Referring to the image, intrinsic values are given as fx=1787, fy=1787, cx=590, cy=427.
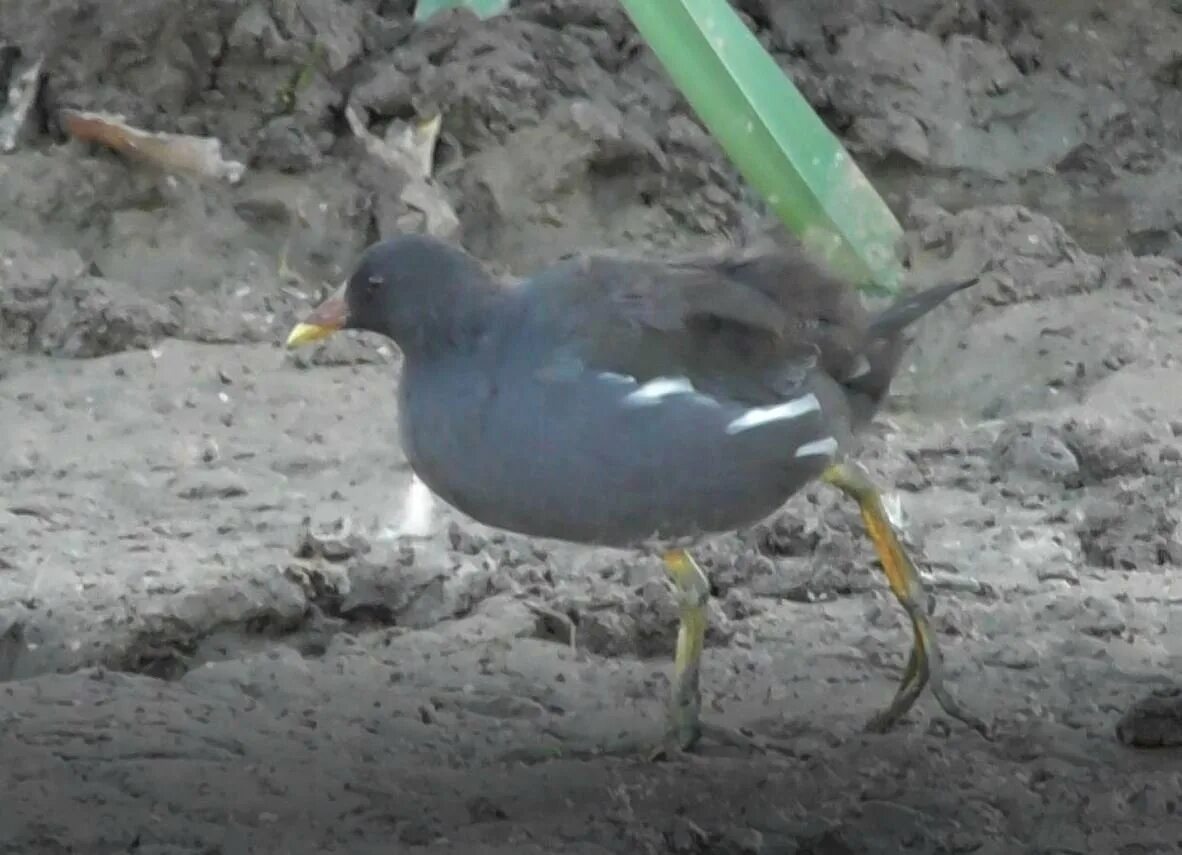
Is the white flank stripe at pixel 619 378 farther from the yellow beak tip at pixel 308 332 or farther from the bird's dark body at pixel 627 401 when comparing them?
the yellow beak tip at pixel 308 332

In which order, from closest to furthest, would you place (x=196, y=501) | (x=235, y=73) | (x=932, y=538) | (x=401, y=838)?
(x=401, y=838) < (x=932, y=538) < (x=196, y=501) < (x=235, y=73)

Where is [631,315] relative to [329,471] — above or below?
above

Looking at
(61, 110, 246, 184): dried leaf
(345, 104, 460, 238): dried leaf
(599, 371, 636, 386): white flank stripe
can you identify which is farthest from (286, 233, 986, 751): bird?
(61, 110, 246, 184): dried leaf

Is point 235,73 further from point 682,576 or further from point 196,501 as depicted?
point 682,576

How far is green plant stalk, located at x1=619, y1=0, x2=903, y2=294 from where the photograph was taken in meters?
4.87

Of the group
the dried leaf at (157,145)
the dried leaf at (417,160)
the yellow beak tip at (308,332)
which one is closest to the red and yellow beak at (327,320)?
the yellow beak tip at (308,332)

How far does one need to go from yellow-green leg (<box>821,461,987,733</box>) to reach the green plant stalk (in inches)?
75.3

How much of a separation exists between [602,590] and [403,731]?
815mm

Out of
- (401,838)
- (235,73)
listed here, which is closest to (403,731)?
(401,838)

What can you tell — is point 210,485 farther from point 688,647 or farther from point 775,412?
point 775,412

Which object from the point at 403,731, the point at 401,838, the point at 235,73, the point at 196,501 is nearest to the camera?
the point at 401,838

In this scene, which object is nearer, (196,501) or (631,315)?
(631,315)

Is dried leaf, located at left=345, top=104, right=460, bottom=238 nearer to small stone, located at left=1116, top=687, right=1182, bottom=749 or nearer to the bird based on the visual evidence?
the bird

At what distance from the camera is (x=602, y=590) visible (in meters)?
3.44
